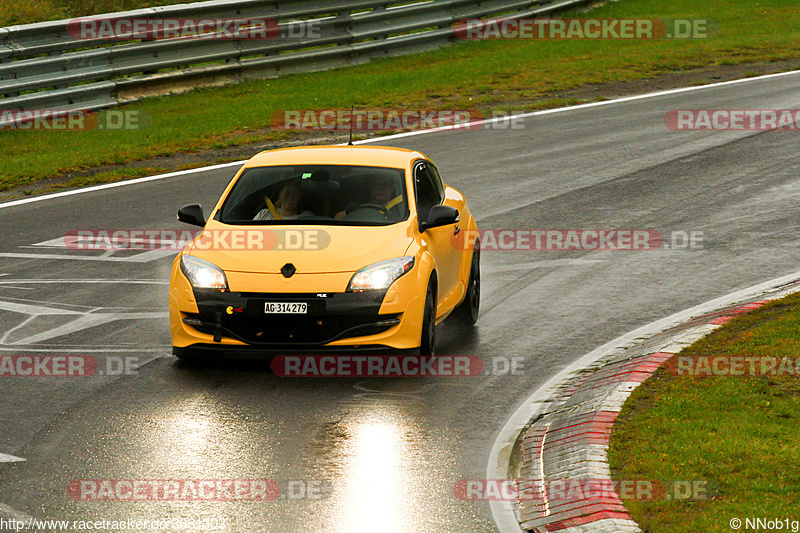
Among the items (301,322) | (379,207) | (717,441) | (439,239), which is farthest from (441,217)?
(717,441)

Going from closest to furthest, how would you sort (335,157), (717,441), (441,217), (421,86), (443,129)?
A: 1. (717,441)
2. (441,217)
3. (335,157)
4. (443,129)
5. (421,86)

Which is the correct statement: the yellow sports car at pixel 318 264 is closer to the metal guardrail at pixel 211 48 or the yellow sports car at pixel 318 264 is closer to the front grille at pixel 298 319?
the front grille at pixel 298 319

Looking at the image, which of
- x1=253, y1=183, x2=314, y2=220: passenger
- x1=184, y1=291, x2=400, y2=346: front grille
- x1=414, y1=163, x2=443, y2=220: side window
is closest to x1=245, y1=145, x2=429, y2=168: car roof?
x1=414, y1=163, x2=443, y2=220: side window

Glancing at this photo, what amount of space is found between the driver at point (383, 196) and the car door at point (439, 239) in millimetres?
209

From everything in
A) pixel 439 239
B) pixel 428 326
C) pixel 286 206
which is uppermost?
pixel 286 206

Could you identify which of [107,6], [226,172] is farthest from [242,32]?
[226,172]

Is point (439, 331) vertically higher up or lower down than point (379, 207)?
lower down

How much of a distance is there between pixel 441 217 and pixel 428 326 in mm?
1005

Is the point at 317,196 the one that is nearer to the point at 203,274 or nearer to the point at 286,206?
the point at 286,206

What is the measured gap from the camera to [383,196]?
32.4 feet

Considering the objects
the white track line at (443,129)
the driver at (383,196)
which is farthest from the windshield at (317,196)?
the white track line at (443,129)

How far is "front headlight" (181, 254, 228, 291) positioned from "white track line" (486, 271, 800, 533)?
249 cm

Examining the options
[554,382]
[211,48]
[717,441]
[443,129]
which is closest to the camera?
[717,441]

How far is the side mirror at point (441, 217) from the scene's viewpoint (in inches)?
374
